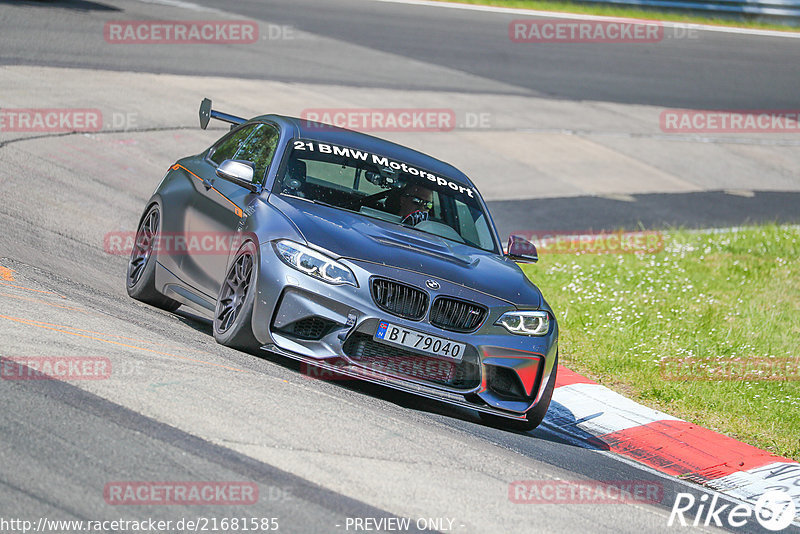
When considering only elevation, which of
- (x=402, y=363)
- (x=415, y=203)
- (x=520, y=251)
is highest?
(x=415, y=203)

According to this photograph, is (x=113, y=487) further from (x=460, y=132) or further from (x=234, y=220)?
(x=460, y=132)

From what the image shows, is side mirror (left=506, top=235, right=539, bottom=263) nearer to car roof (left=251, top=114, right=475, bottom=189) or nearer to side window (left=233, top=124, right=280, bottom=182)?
car roof (left=251, top=114, right=475, bottom=189)

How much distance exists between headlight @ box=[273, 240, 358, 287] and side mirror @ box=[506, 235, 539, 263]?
1.79m

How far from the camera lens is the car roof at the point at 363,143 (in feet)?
26.2

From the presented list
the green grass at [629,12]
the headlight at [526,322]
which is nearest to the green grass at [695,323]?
the headlight at [526,322]

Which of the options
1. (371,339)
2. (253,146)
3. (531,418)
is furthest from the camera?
(253,146)

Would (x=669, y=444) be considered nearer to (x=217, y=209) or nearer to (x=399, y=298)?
(x=399, y=298)

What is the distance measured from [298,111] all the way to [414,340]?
1133 centimetres

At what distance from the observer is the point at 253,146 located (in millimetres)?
8141

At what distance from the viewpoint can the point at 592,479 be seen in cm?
605

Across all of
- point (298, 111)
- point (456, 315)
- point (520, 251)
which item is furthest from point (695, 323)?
point (298, 111)

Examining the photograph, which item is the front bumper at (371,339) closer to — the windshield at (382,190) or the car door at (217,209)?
the car door at (217,209)

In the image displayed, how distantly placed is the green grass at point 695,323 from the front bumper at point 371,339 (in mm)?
2315

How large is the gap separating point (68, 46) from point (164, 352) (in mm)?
13211
